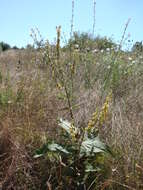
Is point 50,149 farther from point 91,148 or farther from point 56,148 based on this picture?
point 91,148

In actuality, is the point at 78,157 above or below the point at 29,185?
above

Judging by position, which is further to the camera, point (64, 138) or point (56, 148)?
point (64, 138)

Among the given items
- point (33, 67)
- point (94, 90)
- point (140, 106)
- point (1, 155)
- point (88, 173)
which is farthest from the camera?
point (33, 67)

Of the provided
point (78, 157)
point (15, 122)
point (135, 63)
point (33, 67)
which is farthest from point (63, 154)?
point (135, 63)

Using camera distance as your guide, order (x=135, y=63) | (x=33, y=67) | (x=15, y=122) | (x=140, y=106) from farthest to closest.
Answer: (x=135, y=63)
(x=33, y=67)
(x=140, y=106)
(x=15, y=122)

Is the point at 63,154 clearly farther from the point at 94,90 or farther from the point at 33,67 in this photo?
the point at 33,67

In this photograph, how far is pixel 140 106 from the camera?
2625mm

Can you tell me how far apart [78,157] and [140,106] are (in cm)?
116

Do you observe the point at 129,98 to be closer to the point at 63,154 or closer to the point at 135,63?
the point at 63,154

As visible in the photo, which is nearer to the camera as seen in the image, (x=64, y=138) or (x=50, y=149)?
(x=50, y=149)

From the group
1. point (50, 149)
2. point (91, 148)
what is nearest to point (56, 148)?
point (50, 149)

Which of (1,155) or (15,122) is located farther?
(15,122)

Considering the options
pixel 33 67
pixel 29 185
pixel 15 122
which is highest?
pixel 33 67

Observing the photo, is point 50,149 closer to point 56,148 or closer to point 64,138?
point 56,148
